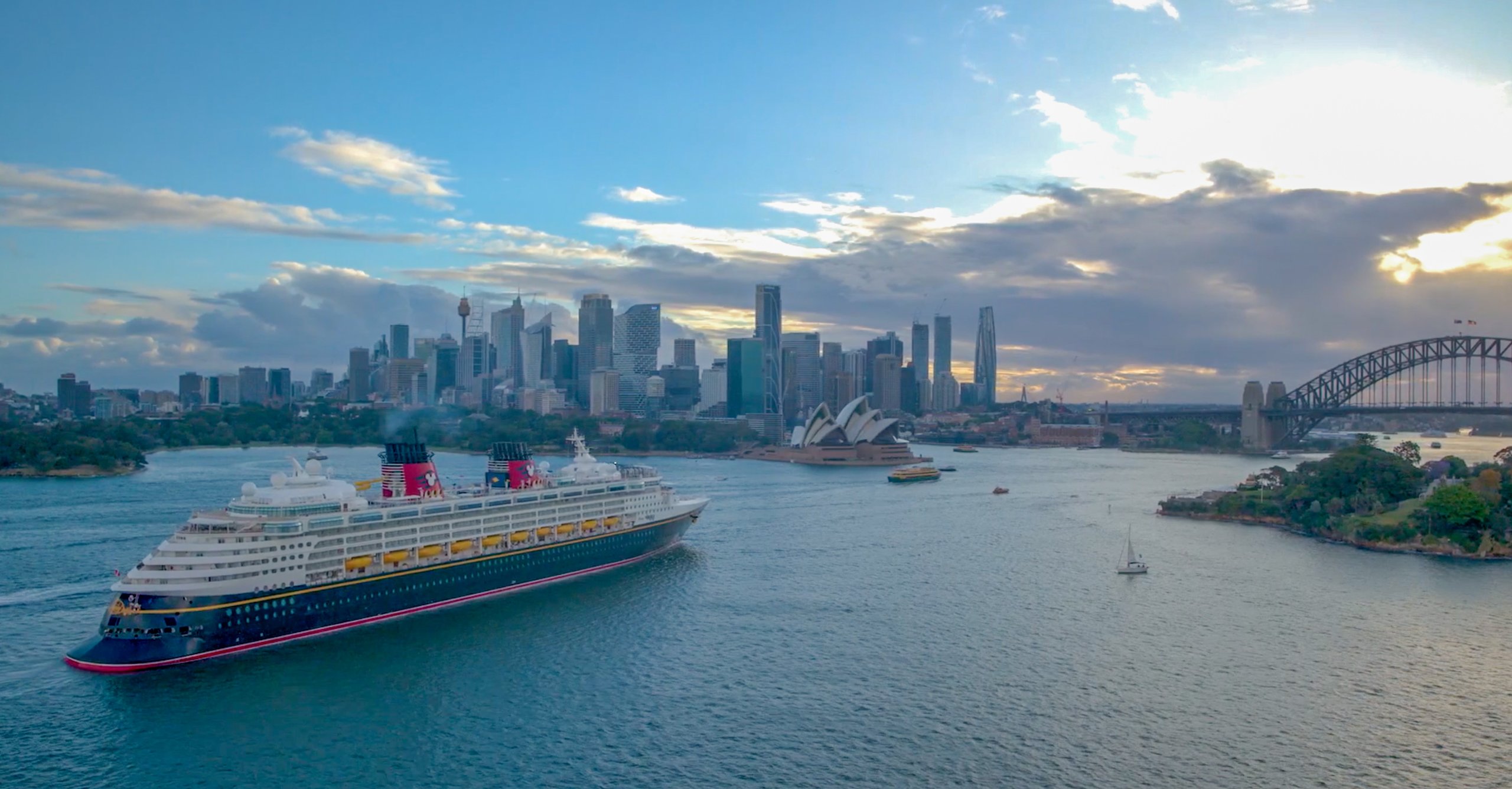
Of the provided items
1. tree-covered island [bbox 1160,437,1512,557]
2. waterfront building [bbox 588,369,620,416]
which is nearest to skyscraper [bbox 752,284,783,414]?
waterfront building [bbox 588,369,620,416]

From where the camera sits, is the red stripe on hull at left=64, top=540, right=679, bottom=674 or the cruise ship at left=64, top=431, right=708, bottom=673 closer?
the red stripe on hull at left=64, top=540, right=679, bottom=674

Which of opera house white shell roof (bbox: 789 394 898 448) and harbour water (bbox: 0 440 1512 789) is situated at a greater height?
opera house white shell roof (bbox: 789 394 898 448)

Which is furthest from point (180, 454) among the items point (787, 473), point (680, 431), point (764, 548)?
point (764, 548)

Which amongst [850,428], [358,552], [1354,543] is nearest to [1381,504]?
[1354,543]

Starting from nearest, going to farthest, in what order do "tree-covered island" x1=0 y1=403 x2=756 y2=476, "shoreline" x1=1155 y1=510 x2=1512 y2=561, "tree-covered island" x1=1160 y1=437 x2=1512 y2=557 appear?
1. "shoreline" x1=1155 y1=510 x2=1512 y2=561
2. "tree-covered island" x1=1160 y1=437 x2=1512 y2=557
3. "tree-covered island" x1=0 y1=403 x2=756 y2=476

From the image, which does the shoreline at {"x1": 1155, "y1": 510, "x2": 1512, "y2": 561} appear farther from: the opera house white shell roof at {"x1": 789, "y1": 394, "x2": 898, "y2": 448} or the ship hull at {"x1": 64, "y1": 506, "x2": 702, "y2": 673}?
the opera house white shell roof at {"x1": 789, "y1": 394, "x2": 898, "y2": 448}

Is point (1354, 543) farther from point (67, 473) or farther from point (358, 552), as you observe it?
point (67, 473)
